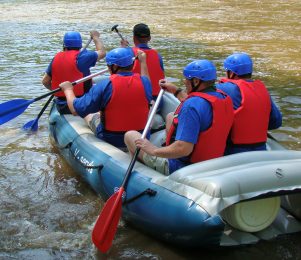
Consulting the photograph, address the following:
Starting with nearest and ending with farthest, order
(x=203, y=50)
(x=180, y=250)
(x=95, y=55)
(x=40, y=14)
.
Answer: (x=180, y=250), (x=95, y=55), (x=203, y=50), (x=40, y=14)

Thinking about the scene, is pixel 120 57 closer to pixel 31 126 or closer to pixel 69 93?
pixel 69 93

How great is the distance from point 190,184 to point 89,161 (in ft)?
4.89

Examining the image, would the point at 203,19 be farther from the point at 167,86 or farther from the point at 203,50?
the point at 167,86

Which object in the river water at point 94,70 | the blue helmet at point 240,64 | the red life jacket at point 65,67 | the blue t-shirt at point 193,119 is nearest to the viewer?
the blue t-shirt at point 193,119

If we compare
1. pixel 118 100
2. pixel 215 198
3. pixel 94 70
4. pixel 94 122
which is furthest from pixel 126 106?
pixel 94 70

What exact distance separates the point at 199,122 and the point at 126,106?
1.15 meters

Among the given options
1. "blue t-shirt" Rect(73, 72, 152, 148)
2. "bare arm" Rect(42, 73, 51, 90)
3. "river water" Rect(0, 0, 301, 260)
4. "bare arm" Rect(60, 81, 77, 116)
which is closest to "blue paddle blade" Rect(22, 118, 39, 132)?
"river water" Rect(0, 0, 301, 260)

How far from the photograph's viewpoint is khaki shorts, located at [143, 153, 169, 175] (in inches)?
173

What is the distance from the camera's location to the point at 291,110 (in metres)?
7.86

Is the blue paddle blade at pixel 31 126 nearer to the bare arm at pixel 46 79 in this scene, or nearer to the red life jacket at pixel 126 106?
the bare arm at pixel 46 79

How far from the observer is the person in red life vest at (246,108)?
4.40 metres

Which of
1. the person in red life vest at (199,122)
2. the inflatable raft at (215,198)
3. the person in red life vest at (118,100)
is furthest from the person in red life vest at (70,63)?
the person in red life vest at (199,122)

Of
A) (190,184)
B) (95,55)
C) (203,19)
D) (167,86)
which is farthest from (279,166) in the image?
(203,19)

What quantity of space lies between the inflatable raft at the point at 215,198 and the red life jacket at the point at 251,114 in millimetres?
356
